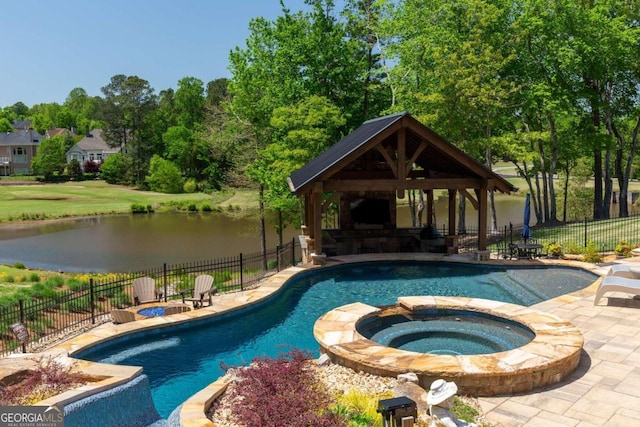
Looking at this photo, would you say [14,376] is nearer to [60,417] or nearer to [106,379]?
[106,379]

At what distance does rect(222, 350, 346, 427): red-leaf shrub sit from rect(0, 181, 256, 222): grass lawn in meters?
47.1

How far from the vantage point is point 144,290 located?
1376 cm

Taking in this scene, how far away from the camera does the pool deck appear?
22.8ft

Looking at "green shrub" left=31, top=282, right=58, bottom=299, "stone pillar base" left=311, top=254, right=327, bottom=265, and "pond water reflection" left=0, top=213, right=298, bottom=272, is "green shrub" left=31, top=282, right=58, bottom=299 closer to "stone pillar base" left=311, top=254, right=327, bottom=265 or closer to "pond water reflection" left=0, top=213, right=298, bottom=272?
"stone pillar base" left=311, top=254, right=327, bottom=265

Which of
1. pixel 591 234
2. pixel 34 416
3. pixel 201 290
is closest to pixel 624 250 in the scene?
pixel 591 234

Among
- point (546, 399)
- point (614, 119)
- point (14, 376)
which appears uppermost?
point (614, 119)

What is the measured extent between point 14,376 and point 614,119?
35.8 meters

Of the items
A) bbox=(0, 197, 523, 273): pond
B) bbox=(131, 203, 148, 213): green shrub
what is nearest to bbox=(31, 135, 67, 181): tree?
bbox=(131, 203, 148, 213): green shrub

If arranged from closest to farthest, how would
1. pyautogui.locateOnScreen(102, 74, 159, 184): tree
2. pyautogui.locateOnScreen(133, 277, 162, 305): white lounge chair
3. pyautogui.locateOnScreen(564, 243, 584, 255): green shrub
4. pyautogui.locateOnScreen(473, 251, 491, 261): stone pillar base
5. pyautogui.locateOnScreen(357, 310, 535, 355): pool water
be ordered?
pyautogui.locateOnScreen(357, 310, 535, 355): pool water, pyautogui.locateOnScreen(133, 277, 162, 305): white lounge chair, pyautogui.locateOnScreen(473, 251, 491, 261): stone pillar base, pyautogui.locateOnScreen(564, 243, 584, 255): green shrub, pyautogui.locateOnScreen(102, 74, 159, 184): tree

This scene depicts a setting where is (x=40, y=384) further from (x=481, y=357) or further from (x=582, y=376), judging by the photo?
(x=582, y=376)

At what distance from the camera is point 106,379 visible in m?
7.77

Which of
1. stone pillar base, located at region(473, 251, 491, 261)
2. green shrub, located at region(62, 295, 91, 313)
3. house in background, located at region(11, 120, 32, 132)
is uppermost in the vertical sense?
house in background, located at region(11, 120, 32, 132)

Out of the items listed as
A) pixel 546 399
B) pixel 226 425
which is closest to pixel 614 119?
pixel 546 399

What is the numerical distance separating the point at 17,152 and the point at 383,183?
95.9 meters
